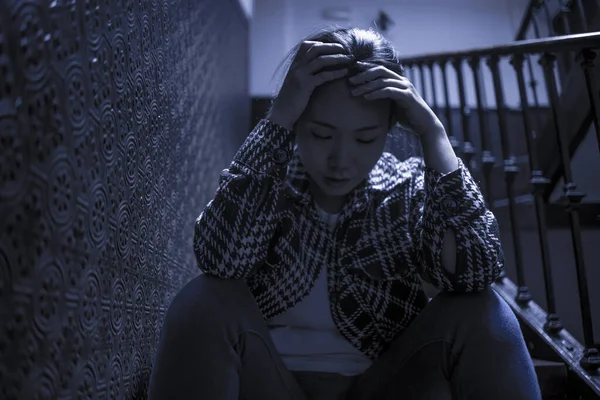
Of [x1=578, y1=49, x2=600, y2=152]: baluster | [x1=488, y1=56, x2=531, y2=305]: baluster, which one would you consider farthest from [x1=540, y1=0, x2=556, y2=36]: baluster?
[x1=578, y1=49, x2=600, y2=152]: baluster

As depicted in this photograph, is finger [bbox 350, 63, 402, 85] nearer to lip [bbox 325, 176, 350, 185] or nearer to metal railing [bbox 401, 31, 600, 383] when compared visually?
lip [bbox 325, 176, 350, 185]

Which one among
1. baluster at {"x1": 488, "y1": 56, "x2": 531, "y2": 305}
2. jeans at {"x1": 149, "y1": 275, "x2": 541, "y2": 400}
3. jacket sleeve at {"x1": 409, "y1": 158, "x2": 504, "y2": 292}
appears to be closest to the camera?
jeans at {"x1": 149, "y1": 275, "x2": 541, "y2": 400}

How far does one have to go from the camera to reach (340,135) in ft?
2.98

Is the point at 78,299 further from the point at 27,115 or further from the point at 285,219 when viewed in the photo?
the point at 285,219

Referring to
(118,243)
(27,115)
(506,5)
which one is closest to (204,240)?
(118,243)

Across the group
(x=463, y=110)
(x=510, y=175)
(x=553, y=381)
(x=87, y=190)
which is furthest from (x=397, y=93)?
(x=463, y=110)

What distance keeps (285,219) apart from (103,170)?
35 centimetres

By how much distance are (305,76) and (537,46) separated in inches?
40.5

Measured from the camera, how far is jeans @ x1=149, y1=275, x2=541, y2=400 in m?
0.72

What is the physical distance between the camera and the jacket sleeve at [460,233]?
2.75ft

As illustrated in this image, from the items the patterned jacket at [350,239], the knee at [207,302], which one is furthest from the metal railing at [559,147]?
the knee at [207,302]

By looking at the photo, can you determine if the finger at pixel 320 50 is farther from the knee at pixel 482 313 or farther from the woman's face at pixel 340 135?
the knee at pixel 482 313

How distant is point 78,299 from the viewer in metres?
0.70

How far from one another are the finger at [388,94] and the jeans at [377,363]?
0.37 metres
